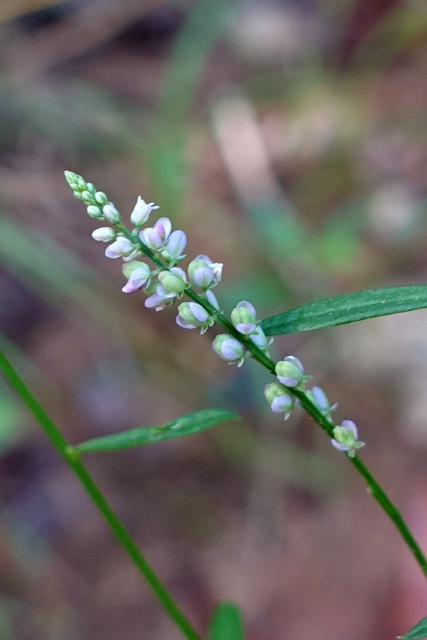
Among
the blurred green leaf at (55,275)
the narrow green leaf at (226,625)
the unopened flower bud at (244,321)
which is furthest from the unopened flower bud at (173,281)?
the blurred green leaf at (55,275)

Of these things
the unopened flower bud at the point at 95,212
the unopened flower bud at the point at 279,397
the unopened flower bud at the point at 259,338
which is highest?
the unopened flower bud at the point at 95,212

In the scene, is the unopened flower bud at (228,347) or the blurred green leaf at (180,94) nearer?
the unopened flower bud at (228,347)

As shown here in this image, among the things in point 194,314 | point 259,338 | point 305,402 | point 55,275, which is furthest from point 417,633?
point 55,275

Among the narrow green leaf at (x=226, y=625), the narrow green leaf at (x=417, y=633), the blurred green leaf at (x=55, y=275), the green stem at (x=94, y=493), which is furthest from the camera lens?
the blurred green leaf at (x=55, y=275)

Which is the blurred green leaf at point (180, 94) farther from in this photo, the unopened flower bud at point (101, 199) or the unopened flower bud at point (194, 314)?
the unopened flower bud at point (194, 314)

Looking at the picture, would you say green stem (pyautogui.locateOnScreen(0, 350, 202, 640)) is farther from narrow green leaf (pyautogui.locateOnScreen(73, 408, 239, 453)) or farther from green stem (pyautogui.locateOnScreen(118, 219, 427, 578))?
green stem (pyautogui.locateOnScreen(118, 219, 427, 578))

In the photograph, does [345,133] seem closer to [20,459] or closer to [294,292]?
A: [294,292]

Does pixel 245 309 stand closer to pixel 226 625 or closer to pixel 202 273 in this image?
pixel 202 273
